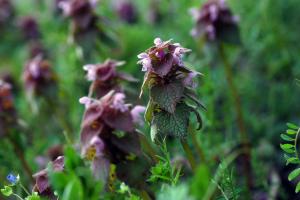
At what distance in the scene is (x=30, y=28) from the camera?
5.87 meters

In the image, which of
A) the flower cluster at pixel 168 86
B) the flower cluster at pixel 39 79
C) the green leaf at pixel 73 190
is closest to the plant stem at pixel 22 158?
the flower cluster at pixel 39 79

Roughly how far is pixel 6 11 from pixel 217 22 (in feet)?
13.4

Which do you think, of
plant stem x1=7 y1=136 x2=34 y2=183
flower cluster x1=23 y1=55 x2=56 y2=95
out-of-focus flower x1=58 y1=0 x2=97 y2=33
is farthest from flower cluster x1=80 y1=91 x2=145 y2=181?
flower cluster x1=23 y1=55 x2=56 y2=95

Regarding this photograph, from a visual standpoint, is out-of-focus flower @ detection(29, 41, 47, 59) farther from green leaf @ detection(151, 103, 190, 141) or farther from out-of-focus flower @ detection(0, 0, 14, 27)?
green leaf @ detection(151, 103, 190, 141)

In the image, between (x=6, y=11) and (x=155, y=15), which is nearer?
(x=155, y=15)

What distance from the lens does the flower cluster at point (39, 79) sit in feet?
11.8

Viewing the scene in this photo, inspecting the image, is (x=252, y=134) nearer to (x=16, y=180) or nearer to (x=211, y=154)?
(x=211, y=154)

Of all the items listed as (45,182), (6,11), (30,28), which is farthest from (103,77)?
(6,11)

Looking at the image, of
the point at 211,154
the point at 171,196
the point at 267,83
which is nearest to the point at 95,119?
the point at 171,196

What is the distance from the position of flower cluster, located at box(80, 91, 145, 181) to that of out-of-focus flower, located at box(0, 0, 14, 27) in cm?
497

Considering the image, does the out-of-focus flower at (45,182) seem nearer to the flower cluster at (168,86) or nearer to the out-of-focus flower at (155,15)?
the flower cluster at (168,86)

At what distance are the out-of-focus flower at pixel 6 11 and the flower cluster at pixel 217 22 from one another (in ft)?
12.6

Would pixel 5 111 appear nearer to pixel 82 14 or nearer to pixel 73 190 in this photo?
pixel 82 14

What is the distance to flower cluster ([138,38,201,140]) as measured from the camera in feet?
5.93
